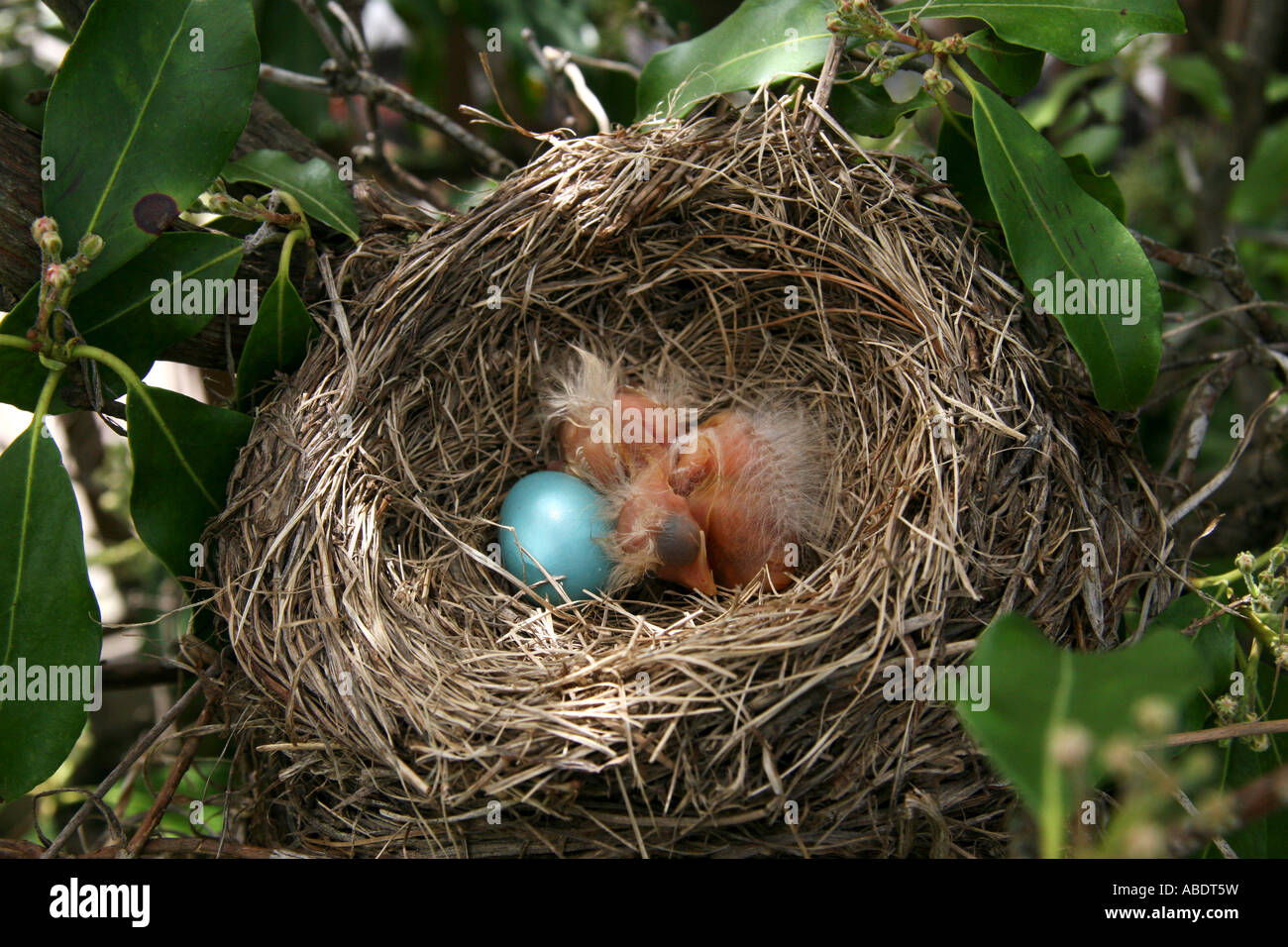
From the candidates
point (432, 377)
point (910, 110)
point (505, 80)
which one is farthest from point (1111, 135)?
point (432, 377)

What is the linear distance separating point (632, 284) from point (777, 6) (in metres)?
0.47

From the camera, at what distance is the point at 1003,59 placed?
1267 mm

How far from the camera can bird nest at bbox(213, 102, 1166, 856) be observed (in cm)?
100

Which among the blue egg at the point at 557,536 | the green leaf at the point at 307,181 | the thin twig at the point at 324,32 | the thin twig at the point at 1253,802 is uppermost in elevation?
the thin twig at the point at 324,32

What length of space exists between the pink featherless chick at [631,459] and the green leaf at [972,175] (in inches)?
21.6

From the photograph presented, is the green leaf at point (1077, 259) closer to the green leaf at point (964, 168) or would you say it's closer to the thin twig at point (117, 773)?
the green leaf at point (964, 168)

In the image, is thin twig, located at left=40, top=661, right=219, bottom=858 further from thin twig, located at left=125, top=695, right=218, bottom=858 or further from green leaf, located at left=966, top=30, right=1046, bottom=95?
green leaf, located at left=966, top=30, right=1046, bottom=95

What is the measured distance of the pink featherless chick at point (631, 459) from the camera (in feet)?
4.46

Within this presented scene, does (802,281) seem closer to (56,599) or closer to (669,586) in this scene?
(669,586)

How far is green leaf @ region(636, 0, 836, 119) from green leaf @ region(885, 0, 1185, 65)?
0.24 metres

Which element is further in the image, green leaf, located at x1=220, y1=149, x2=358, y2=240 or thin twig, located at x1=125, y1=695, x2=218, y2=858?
green leaf, located at x1=220, y1=149, x2=358, y2=240

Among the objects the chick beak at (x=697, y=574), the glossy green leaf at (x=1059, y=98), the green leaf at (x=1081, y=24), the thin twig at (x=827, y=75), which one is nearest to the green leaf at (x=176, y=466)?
the chick beak at (x=697, y=574)

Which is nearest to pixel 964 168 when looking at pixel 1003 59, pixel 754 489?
pixel 1003 59

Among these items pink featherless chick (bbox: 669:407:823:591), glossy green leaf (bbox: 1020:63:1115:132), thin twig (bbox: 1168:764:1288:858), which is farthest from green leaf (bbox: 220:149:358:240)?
glossy green leaf (bbox: 1020:63:1115:132)
